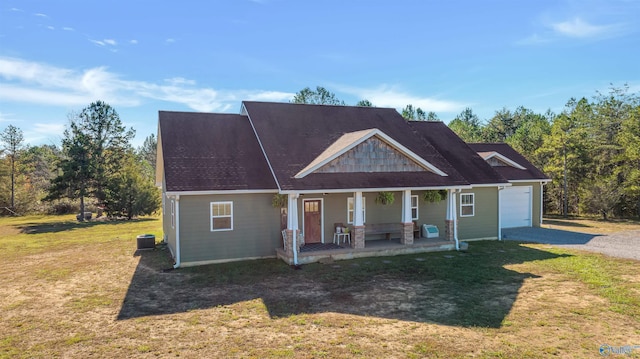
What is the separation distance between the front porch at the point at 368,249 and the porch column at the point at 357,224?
0.27m

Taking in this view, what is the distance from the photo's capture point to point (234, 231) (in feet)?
46.9

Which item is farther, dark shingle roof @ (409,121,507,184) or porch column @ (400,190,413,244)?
dark shingle roof @ (409,121,507,184)

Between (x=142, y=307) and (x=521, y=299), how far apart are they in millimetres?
9757

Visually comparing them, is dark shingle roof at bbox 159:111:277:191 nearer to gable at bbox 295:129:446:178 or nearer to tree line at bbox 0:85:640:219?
gable at bbox 295:129:446:178

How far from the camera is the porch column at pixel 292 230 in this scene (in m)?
13.6

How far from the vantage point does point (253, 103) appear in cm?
1855

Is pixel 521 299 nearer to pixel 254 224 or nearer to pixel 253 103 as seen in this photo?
pixel 254 224

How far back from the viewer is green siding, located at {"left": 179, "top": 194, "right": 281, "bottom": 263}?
13797 millimetres

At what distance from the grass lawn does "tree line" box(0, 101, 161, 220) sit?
16619 mm

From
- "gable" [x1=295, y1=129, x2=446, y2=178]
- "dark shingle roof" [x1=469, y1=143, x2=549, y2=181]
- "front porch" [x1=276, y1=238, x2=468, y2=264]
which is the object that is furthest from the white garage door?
"gable" [x1=295, y1=129, x2=446, y2=178]

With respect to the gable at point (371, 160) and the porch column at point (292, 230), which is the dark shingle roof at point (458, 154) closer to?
the gable at point (371, 160)

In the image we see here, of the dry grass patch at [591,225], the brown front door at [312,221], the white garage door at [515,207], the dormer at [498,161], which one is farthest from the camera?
the dormer at [498,161]

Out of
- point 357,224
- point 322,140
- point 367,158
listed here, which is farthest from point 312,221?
point 322,140

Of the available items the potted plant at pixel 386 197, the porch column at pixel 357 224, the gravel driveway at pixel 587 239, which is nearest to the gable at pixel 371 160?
the potted plant at pixel 386 197
